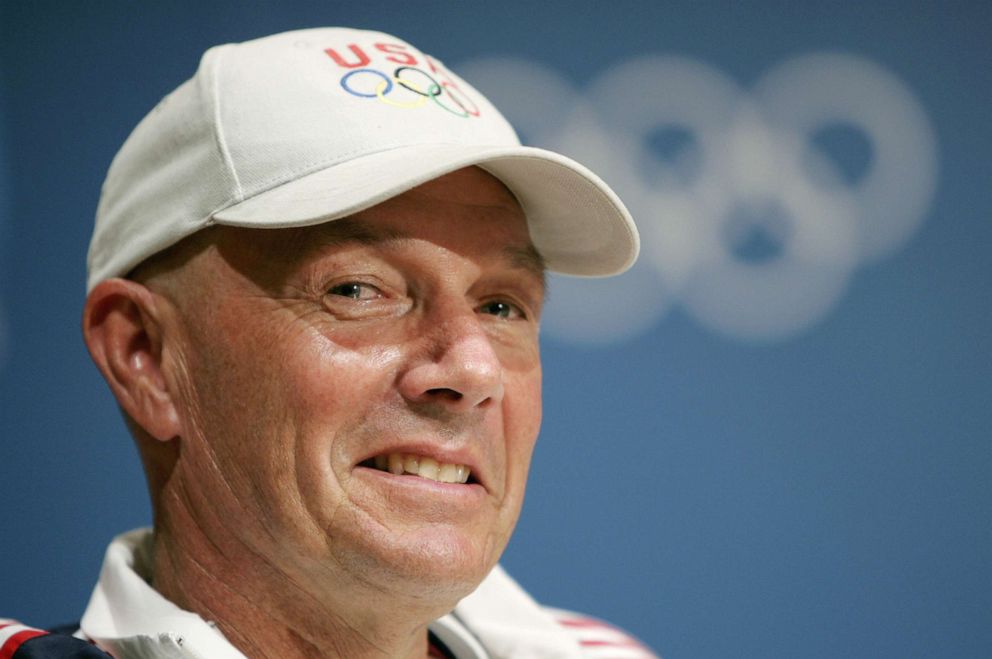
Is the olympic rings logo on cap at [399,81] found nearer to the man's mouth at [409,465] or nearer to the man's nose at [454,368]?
the man's nose at [454,368]

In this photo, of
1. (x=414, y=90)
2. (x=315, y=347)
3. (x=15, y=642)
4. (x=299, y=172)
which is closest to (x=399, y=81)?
(x=414, y=90)

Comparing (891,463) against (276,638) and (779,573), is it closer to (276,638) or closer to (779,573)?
(779,573)

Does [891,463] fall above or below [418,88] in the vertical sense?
above

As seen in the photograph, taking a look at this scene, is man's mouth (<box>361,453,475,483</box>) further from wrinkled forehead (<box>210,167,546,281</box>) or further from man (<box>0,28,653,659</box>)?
wrinkled forehead (<box>210,167,546,281</box>)

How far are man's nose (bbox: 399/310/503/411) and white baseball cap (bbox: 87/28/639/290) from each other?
0.13 metres

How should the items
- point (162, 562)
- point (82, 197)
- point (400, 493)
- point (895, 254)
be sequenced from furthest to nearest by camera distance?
point (895, 254) → point (82, 197) → point (162, 562) → point (400, 493)

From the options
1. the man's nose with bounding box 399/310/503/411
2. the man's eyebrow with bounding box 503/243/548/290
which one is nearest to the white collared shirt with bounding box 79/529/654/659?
the man's nose with bounding box 399/310/503/411

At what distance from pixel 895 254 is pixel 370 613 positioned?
108cm

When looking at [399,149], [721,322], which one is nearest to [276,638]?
[399,149]

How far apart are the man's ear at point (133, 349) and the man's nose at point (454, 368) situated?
9.2 inches

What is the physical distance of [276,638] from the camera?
989 millimetres

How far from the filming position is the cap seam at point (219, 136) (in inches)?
37.4

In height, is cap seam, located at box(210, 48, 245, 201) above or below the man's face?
above

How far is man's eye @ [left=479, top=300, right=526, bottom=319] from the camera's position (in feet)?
3.43
